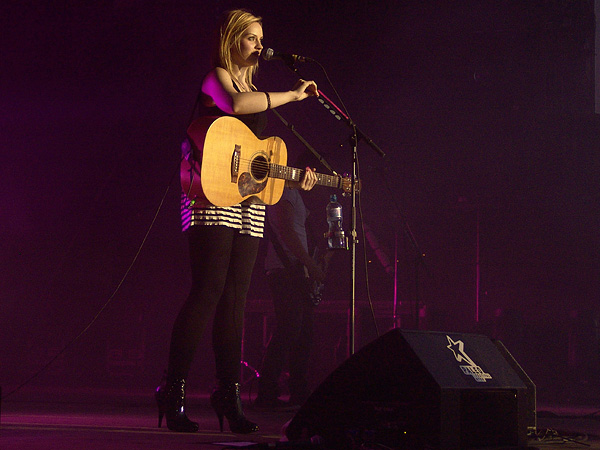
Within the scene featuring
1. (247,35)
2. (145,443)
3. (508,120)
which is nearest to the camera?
(145,443)

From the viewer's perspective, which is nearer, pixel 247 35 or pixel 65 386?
pixel 247 35

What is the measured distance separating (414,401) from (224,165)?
1.32 m

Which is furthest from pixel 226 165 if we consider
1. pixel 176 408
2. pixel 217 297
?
pixel 176 408

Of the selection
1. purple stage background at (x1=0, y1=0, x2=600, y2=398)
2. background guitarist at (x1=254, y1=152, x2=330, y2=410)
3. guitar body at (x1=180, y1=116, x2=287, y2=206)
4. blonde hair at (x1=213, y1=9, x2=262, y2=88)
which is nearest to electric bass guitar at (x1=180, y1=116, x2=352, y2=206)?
guitar body at (x1=180, y1=116, x2=287, y2=206)

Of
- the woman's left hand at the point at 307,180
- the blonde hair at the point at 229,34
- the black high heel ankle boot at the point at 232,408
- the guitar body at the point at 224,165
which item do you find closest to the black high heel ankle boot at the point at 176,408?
the black high heel ankle boot at the point at 232,408

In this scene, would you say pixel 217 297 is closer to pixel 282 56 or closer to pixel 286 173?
pixel 286 173

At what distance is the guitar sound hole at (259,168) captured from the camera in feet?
10.2

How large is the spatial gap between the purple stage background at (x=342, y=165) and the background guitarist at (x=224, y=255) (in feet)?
10.8

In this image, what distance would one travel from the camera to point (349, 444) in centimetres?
227

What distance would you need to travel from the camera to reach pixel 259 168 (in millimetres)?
3154

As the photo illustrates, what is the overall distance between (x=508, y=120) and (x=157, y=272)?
4066 millimetres

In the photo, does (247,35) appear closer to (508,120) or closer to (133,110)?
(133,110)

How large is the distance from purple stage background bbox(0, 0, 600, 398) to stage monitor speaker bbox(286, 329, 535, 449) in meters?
3.85

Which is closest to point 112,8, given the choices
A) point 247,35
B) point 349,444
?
point 247,35
